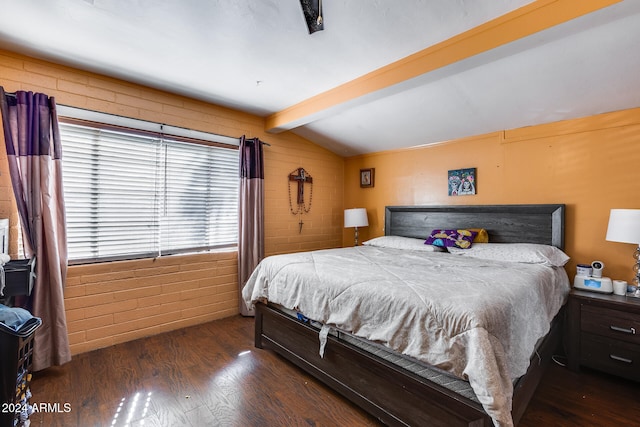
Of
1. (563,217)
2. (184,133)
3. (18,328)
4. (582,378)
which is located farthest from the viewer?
(184,133)

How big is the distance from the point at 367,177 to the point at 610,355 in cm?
315

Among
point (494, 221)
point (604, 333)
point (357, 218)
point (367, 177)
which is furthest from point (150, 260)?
point (604, 333)

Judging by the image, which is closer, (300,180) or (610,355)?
(610,355)

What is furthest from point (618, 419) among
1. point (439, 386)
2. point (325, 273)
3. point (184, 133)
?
point (184, 133)

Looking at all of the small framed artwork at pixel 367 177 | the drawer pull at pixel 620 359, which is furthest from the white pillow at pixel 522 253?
the small framed artwork at pixel 367 177

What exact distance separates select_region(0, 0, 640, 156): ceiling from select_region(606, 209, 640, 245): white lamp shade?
0.94 meters

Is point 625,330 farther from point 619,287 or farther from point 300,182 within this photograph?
point 300,182

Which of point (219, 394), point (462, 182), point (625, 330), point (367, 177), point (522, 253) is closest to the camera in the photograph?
point (219, 394)

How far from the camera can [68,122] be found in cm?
248

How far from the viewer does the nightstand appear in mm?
2119

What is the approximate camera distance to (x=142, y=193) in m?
2.89

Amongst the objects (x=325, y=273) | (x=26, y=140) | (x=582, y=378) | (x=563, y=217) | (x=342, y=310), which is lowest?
(x=582, y=378)

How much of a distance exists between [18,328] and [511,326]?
2.43 meters

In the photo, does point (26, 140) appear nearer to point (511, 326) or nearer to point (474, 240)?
point (511, 326)
